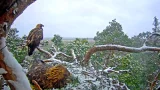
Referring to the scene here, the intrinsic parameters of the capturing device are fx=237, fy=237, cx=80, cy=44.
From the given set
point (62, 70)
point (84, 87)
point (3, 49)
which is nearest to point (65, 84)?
point (62, 70)

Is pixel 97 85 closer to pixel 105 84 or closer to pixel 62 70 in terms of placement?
pixel 105 84

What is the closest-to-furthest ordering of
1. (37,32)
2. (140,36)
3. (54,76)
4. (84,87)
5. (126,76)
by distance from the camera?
(54,76) → (37,32) → (84,87) → (126,76) → (140,36)

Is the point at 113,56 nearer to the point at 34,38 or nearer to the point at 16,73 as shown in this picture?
the point at 34,38

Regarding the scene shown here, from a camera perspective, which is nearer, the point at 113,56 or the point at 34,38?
the point at 34,38

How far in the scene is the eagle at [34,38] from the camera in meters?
3.55

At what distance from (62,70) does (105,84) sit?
101 cm

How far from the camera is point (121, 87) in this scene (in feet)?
13.5

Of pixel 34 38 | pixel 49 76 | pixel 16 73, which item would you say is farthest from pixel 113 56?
pixel 16 73

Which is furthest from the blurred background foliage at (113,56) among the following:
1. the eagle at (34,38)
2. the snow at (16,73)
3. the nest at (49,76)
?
the snow at (16,73)

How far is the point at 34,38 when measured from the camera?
3.54m

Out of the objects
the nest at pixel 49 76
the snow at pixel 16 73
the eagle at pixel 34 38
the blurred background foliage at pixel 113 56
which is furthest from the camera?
the blurred background foliage at pixel 113 56

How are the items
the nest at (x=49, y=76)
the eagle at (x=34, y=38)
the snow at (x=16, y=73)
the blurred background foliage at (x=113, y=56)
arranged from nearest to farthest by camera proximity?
the snow at (x=16, y=73)
the nest at (x=49, y=76)
the eagle at (x=34, y=38)
the blurred background foliage at (x=113, y=56)

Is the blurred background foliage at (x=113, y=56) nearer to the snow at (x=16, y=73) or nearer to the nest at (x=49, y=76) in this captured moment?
the nest at (x=49, y=76)

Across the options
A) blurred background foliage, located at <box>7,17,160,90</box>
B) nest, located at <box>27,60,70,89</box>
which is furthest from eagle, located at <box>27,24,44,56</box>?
blurred background foliage, located at <box>7,17,160,90</box>
